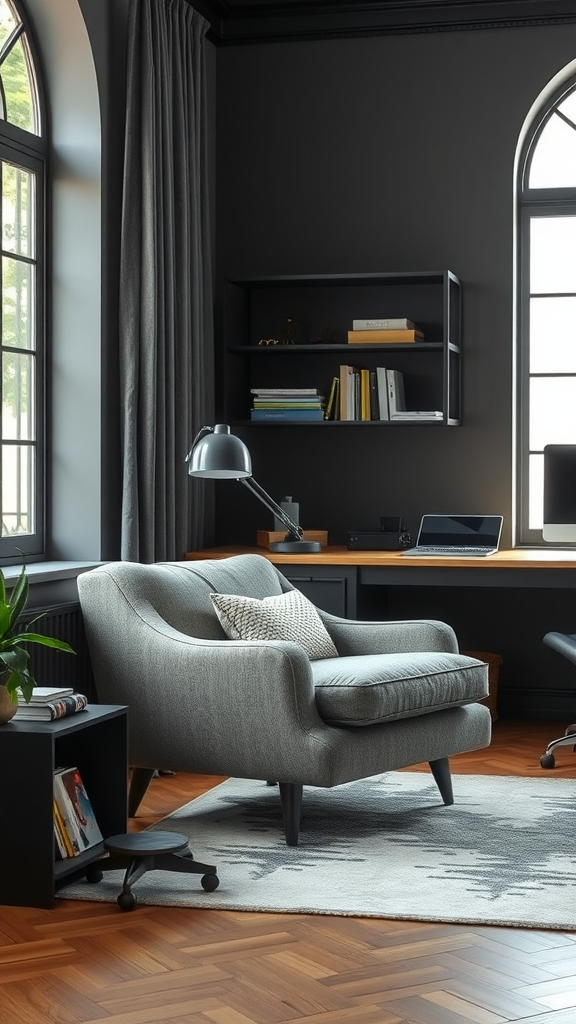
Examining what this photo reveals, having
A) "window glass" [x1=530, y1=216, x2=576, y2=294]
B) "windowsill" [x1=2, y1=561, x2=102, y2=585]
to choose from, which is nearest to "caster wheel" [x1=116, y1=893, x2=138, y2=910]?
"windowsill" [x1=2, y1=561, x2=102, y2=585]

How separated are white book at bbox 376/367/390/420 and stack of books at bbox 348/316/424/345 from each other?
0.13 m

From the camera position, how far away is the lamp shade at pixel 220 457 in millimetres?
4305

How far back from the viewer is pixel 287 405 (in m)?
5.50

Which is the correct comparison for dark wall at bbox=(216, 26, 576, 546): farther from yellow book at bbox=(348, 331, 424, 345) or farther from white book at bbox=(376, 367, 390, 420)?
yellow book at bbox=(348, 331, 424, 345)

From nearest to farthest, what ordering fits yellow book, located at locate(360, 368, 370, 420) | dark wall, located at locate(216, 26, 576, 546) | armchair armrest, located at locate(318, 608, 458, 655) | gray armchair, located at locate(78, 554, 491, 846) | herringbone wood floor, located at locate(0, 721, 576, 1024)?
1. herringbone wood floor, located at locate(0, 721, 576, 1024)
2. gray armchair, located at locate(78, 554, 491, 846)
3. armchair armrest, located at locate(318, 608, 458, 655)
4. yellow book, located at locate(360, 368, 370, 420)
5. dark wall, located at locate(216, 26, 576, 546)

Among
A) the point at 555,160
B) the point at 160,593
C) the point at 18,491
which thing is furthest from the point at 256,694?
the point at 555,160

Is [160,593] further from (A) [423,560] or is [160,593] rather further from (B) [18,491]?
(A) [423,560]

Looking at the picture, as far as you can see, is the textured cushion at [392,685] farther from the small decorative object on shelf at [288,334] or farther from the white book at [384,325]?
the small decorative object on shelf at [288,334]

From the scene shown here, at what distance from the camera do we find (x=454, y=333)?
5527 mm

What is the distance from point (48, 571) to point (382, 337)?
6.33 ft

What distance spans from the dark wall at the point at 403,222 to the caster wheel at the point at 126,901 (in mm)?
2643

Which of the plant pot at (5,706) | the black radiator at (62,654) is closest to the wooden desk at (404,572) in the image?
the black radiator at (62,654)

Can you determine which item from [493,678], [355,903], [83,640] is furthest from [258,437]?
[355,903]

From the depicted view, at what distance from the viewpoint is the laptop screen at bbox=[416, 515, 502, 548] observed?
5238 mm
